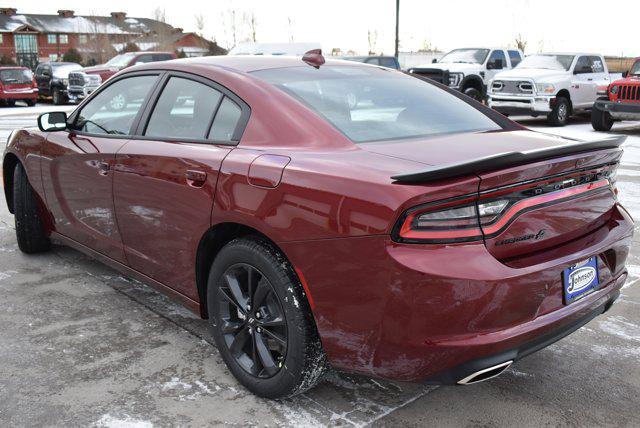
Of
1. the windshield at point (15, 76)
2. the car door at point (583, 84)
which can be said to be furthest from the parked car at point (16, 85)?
the car door at point (583, 84)

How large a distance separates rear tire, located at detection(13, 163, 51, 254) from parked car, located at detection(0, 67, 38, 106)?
22.8 metres

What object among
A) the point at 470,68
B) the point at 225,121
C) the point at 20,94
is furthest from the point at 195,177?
the point at 20,94

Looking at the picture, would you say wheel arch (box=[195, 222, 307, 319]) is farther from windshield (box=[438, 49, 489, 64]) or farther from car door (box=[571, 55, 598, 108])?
windshield (box=[438, 49, 489, 64])

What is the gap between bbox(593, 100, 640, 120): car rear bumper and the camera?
14.3 metres

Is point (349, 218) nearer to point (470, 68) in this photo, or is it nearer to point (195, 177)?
point (195, 177)

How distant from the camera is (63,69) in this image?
93.0 feet

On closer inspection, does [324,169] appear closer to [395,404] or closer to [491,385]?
[395,404]

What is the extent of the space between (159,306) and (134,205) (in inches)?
34.0

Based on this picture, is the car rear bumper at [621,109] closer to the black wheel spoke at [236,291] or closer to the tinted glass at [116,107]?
the tinted glass at [116,107]

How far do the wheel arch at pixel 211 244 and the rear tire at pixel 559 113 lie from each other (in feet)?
48.8

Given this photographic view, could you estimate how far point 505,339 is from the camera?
2.43 metres

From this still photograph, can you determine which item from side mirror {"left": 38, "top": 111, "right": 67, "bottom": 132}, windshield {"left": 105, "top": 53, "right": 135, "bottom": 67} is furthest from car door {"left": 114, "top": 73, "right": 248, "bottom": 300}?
windshield {"left": 105, "top": 53, "right": 135, "bottom": 67}

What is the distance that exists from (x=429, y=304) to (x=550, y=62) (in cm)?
1675

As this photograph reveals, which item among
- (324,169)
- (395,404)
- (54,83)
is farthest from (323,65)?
(54,83)
